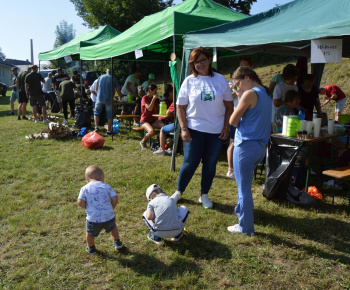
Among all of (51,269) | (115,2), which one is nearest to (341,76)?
(51,269)

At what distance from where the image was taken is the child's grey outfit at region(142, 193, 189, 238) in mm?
2928

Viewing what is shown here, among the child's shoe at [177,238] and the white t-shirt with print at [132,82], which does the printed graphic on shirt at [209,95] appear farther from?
the white t-shirt with print at [132,82]

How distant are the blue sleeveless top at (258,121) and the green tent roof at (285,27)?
123 cm

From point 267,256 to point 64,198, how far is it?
282 centimetres

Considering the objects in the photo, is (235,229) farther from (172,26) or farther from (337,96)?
(337,96)

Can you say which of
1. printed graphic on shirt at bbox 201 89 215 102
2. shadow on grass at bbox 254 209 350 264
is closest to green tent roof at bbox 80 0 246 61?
printed graphic on shirt at bbox 201 89 215 102

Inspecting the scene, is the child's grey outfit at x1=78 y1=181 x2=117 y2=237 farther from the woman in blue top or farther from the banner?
the banner

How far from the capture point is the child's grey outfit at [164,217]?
2.93m

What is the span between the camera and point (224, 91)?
356 cm

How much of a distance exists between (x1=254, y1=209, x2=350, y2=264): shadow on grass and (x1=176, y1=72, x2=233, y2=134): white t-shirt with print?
1.18m

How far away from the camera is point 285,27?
4.29 metres

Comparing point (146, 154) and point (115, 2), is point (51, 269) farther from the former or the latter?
Result: point (115, 2)

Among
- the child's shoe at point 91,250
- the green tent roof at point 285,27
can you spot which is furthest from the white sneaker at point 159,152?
the child's shoe at point 91,250

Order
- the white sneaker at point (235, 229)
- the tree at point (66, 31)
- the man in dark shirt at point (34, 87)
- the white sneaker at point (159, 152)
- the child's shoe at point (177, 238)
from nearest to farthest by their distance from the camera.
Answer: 1. the child's shoe at point (177, 238)
2. the white sneaker at point (235, 229)
3. the white sneaker at point (159, 152)
4. the man in dark shirt at point (34, 87)
5. the tree at point (66, 31)
